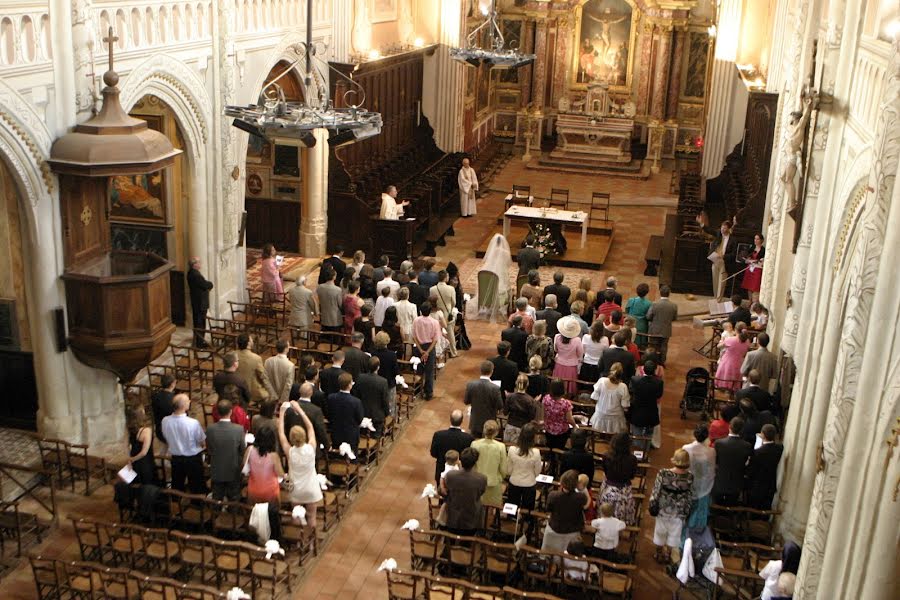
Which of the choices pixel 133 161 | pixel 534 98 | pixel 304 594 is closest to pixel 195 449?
pixel 304 594

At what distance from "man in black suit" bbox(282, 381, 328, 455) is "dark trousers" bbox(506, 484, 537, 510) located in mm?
1976

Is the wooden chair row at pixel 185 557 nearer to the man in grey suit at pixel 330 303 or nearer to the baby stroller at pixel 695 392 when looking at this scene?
the man in grey suit at pixel 330 303

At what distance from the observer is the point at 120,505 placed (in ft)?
34.1

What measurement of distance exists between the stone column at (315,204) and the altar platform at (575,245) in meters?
3.24

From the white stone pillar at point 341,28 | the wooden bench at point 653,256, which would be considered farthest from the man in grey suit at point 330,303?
the wooden bench at point 653,256

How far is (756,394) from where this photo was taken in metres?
11.5

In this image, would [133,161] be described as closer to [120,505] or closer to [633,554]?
[120,505]

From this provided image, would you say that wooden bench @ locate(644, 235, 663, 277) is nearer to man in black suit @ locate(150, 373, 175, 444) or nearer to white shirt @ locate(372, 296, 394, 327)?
white shirt @ locate(372, 296, 394, 327)

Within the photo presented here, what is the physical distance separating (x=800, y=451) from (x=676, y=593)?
1988 millimetres

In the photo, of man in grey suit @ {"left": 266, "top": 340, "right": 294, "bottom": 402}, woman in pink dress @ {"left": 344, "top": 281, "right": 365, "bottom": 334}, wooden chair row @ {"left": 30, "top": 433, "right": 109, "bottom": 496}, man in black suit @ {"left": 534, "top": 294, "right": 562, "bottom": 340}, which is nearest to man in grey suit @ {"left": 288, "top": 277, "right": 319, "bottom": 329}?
woman in pink dress @ {"left": 344, "top": 281, "right": 365, "bottom": 334}

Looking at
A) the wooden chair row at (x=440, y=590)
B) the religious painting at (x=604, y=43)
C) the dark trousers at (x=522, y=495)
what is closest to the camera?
the wooden chair row at (x=440, y=590)

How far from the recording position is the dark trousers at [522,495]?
10312 mm

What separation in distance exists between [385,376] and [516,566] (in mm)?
3340

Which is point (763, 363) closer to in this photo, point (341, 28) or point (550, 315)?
point (550, 315)
